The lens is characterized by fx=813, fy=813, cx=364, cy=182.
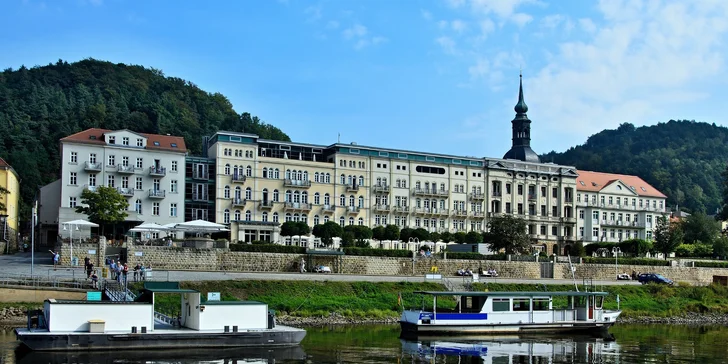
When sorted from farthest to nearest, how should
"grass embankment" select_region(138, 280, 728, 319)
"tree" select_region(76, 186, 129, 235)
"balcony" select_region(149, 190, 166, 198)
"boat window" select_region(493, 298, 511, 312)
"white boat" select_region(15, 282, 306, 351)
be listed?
"balcony" select_region(149, 190, 166, 198)
"tree" select_region(76, 186, 129, 235)
"grass embankment" select_region(138, 280, 728, 319)
"boat window" select_region(493, 298, 511, 312)
"white boat" select_region(15, 282, 306, 351)

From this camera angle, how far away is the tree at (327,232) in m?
72.5

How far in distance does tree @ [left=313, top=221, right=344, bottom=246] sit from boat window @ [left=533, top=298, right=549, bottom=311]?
30.6 m

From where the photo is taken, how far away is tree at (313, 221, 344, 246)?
72.5m

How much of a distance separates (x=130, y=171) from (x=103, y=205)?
27.5 feet

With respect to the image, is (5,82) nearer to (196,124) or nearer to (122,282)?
(196,124)

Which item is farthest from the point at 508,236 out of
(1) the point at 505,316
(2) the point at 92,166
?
(2) the point at 92,166

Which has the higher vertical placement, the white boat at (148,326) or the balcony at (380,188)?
the balcony at (380,188)

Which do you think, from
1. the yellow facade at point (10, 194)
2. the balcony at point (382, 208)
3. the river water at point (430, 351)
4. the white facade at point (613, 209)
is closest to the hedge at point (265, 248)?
the river water at point (430, 351)

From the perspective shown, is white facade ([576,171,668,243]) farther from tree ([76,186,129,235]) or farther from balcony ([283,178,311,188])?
tree ([76,186,129,235])

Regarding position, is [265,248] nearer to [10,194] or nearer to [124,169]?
[124,169]

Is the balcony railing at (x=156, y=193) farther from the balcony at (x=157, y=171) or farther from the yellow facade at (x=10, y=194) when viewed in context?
the yellow facade at (x=10, y=194)

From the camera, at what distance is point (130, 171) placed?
7319 cm

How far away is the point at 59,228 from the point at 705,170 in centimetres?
15416

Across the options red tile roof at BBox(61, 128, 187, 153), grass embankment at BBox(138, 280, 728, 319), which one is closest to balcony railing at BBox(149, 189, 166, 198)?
red tile roof at BBox(61, 128, 187, 153)
